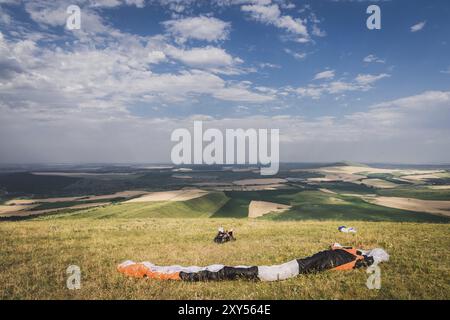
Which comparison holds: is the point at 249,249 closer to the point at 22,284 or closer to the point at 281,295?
the point at 281,295

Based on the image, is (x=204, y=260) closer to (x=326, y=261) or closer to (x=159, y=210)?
(x=326, y=261)

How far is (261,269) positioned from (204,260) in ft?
12.8

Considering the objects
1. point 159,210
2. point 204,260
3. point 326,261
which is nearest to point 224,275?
point 204,260

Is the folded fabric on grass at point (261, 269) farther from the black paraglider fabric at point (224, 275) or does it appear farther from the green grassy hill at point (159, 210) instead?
the green grassy hill at point (159, 210)

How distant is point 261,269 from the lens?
35.2ft

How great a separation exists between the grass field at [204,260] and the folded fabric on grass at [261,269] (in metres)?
0.31

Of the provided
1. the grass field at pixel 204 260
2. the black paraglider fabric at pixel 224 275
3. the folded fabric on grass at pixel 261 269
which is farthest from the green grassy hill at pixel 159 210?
the black paraglider fabric at pixel 224 275

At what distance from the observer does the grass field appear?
31.0ft

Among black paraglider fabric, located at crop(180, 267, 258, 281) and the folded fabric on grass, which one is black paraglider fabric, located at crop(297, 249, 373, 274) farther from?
black paraglider fabric, located at crop(180, 267, 258, 281)

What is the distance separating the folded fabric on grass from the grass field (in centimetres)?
31
